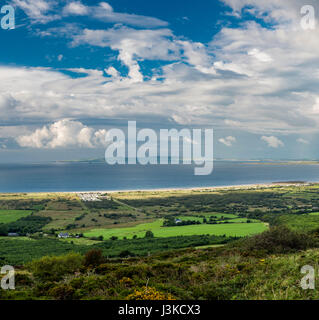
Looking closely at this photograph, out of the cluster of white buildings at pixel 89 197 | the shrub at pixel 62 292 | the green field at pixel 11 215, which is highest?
the shrub at pixel 62 292

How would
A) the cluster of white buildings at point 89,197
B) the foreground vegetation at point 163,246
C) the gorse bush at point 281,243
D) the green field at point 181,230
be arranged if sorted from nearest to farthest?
the foreground vegetation at point 163,246, the gorse bush at point 281,243, the green field at point 181,230, the cluster of white buildings at point 89,197

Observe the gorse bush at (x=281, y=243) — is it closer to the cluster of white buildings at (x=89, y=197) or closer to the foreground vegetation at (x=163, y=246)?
the foreground vegetation at (x=163, y=246)

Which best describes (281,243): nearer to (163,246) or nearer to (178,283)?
(178,283)

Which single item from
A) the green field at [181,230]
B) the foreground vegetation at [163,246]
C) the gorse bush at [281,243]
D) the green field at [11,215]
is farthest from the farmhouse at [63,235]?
the gorse bush at [281,243]

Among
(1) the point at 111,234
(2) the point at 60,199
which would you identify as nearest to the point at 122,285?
(1) the point at 111,234

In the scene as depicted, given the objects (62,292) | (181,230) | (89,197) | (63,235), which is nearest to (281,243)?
(62,292)

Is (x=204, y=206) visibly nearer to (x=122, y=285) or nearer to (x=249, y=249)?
(x=249, y=249)

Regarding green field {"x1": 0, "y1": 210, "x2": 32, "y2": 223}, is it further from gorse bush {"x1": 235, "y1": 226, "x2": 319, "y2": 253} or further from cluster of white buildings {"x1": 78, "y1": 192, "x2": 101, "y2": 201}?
gorse bush {"x1": 235, "y1": 226, "x2": 319, "y2": 253}

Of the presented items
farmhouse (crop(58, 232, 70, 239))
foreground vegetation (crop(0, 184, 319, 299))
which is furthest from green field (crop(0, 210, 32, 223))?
farmhouse (crop(58, 232, 70, 239))
